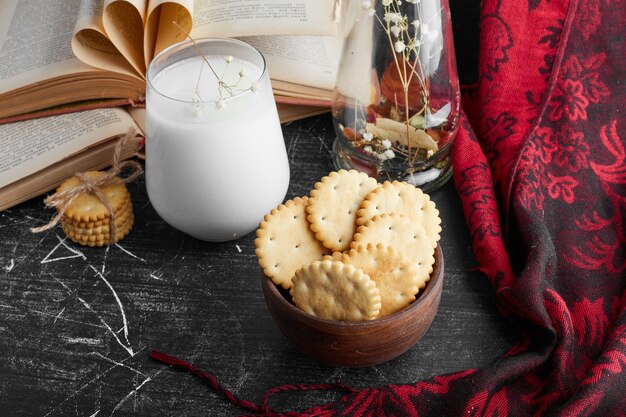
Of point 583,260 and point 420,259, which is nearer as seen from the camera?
point 420,259

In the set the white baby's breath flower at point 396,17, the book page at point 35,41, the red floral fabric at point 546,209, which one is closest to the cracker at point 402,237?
the red floral fabric at point 546,209

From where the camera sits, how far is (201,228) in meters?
0.88

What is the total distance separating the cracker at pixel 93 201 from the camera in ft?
2.93

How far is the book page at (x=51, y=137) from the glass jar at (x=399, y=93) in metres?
0.29

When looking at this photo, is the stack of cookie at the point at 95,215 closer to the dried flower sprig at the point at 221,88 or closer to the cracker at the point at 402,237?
the dried flower sprig at the point at 221,88

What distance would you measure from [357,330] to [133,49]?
0.51 meters

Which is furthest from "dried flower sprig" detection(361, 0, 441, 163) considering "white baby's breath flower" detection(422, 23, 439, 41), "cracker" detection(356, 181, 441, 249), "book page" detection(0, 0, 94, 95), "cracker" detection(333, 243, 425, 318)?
"book page" detection(0, 0, 94, 95)

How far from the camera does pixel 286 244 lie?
762 millimetres

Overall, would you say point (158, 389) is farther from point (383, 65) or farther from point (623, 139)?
point (623, 139)

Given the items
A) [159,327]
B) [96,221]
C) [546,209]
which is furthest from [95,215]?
[546,209]

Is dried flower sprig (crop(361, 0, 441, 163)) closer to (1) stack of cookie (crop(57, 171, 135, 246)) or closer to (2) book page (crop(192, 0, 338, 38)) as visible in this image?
(2) book page (crop(192, 0, 338, 38))

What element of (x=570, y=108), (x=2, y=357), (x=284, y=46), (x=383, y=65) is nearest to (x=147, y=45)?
(x=284, y=46)

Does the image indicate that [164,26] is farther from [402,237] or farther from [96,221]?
[402,237]

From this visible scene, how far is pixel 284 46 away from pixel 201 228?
32 centimetres
